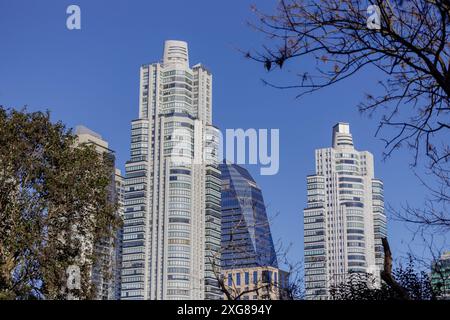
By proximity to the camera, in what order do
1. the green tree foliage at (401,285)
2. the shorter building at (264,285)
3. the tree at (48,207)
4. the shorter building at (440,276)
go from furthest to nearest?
the tree at (48,207)
the green tree foliage at (401,285)
the shorter building at (264,285)
the shorter building at (440,276)

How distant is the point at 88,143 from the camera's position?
24.0m

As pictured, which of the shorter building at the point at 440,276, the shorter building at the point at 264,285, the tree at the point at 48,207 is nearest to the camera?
the shorter building at the point at 440,276

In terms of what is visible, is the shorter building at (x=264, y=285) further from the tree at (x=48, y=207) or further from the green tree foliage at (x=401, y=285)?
the tree at (x=48, y=207)

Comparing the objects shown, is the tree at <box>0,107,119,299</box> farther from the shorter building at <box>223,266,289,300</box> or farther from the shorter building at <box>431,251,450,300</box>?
the shorter building at <box>431,251,450,300</box>

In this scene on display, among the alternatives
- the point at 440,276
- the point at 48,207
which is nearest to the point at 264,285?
the point at 440,276

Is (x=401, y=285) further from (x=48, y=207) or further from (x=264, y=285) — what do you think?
(x=48, y=207)

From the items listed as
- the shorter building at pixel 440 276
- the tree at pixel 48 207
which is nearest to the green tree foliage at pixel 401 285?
the shorter building at pixel 440 276

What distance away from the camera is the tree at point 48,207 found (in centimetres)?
2059

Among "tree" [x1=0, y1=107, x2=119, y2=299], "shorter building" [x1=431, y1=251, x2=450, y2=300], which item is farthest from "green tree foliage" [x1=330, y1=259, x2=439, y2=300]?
"tree" [x1=0, y1=107, x2=119, y2=299]

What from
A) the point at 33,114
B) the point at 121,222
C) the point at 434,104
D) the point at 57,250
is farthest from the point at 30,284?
the point at 434,104

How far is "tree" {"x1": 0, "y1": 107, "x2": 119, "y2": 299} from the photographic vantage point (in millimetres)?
20594

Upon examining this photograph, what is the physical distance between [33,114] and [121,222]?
3.67m

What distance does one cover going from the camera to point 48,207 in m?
21.5
